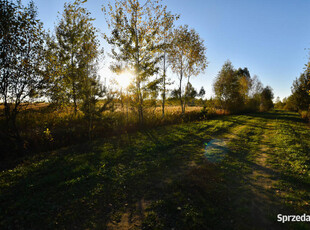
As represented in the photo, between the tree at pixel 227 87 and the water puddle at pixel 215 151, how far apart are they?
26.4 metres

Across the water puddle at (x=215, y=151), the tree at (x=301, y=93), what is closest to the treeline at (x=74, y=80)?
the water puddle at (x=215, y=151)

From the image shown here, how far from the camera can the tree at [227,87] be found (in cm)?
3475

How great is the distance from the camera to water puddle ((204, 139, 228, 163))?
900cm

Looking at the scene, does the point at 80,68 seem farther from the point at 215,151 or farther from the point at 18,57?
the point at 215,151

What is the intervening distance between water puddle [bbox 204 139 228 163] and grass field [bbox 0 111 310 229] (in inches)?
7.1

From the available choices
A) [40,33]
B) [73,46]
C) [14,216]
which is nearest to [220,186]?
[14,216]

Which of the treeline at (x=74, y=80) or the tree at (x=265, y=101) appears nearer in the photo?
the treeline at (x=74, y=80)

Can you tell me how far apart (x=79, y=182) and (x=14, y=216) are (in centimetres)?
219

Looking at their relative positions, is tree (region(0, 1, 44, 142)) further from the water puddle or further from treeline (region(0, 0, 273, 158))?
the water puddle

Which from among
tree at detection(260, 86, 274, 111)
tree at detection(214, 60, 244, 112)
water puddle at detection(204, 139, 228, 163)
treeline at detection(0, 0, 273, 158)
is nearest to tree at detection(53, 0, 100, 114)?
treeline at detection(0, 0, 273, 158)

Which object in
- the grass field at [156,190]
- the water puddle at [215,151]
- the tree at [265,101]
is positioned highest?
the tree at [265,101]

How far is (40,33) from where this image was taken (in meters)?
9.23

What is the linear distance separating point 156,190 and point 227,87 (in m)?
35.0

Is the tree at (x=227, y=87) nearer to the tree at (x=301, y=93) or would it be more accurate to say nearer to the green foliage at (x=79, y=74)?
the tree at (x=301, y=93)
